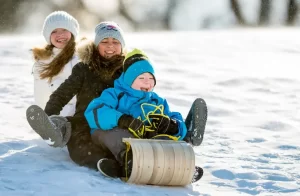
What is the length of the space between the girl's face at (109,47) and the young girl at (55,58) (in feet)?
1.54

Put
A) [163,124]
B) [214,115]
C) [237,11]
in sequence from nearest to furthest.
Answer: [163,124], [214,115], [237,11]

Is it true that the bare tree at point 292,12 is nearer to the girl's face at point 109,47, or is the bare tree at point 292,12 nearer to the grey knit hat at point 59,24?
the grey knit hat at point 59,24

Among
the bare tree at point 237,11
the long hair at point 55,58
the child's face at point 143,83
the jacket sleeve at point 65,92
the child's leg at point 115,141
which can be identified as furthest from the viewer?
the bare tree at point 237,11

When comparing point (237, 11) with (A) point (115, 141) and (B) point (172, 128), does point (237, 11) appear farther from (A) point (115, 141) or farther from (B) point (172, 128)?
(A) point (115, 141)

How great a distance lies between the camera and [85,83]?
4523 mm

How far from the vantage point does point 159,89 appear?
7406 mm

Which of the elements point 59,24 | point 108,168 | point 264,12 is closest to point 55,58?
point 59,24

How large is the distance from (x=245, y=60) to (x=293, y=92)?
2392 millimetres

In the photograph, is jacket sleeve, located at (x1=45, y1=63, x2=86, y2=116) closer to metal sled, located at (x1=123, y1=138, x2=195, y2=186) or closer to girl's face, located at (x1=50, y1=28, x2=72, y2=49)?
girl's face, located at (x1=50, y1=28, x2=72, y2=49)

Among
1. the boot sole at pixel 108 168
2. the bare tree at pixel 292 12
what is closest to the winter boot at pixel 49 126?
the boot sole at pixel 108 168

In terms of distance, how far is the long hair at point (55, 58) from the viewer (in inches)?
195

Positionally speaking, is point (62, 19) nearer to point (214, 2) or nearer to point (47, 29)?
point (47, 29)

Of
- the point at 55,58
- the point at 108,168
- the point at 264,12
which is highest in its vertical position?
the point at 264,12

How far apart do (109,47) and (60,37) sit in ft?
2.36
